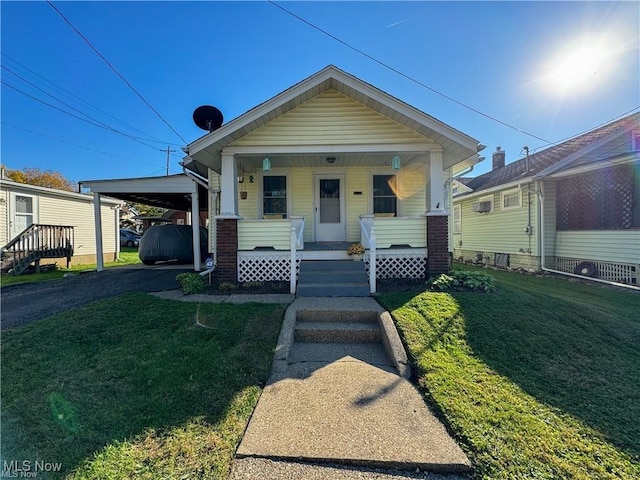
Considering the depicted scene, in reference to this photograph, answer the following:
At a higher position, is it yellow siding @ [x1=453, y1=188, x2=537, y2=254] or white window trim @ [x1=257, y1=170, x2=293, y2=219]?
white window trim @ [x1=257, y1=170, x2=293, y2=219]

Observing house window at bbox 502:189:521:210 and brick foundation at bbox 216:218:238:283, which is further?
house window at bbox 502:189:521:210

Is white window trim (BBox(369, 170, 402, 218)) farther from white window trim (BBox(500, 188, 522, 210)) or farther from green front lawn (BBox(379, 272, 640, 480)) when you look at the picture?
white window trim (BBox(500, 188, 522, 210))

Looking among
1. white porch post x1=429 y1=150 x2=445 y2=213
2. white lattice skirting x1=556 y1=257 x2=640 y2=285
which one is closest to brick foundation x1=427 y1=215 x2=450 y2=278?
white porch post x1=429 y1=150 x2=445 y2=213

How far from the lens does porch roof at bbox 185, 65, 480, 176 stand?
21.5 feet

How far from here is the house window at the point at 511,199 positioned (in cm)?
1129

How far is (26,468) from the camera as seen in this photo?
2068 mm

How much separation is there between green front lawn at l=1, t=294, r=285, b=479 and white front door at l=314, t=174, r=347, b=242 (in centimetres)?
434

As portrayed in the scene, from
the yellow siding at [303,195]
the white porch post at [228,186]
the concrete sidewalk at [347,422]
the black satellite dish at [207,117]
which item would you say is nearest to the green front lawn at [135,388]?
the concrete sidewalk at [347,422]

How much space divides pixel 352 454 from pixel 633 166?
10.3m

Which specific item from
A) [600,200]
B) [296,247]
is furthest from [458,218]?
[296,247]

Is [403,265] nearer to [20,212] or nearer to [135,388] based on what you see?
[135,388]

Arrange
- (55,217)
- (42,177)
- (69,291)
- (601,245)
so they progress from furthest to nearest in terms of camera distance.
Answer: (42,177), (55,217), (601,245), (69,291)

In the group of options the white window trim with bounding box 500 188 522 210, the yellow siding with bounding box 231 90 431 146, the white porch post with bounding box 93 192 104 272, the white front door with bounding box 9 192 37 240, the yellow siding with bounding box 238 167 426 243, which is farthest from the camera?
the white front door with bounding box 9 192 37 240

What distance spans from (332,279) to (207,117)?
602 centimetres
